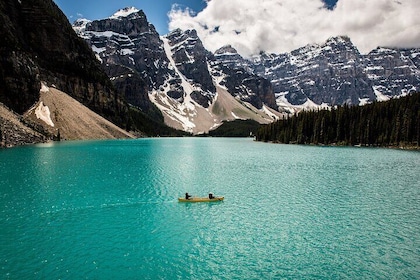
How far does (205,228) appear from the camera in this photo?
32.0m

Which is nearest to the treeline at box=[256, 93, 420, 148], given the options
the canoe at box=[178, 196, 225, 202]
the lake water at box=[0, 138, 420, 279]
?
the lake water at box=[0, 138, 420, 279]

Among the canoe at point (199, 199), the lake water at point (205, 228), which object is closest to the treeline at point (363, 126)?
the lake water at point (205, 228)

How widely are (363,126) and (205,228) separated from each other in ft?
484

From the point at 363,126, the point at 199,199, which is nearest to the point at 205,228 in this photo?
the point at 199,199

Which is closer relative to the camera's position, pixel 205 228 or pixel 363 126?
pixel 205 228

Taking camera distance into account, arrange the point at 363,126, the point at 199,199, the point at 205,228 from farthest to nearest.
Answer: the point at 363,126 < the point at 199,199 < the point at 205,228

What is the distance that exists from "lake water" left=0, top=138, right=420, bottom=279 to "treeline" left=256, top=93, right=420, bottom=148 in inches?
3719

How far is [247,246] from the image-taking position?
2741 centimetres

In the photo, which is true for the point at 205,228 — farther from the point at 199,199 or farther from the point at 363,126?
the point at 363,126

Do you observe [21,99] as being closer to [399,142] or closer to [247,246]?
[247,246]

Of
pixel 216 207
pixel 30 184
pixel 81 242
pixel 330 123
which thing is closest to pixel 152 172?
pixel 30 184

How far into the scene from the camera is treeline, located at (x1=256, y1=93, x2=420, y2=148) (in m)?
137

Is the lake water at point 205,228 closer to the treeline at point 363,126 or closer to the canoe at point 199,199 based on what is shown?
the canoe at point 199,199

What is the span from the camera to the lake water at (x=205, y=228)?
23062mm
